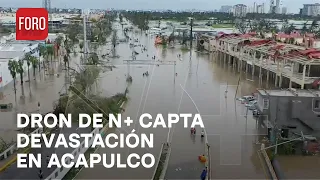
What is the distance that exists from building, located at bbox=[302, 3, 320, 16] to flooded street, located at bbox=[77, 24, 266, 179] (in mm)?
64590

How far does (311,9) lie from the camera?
7650cm

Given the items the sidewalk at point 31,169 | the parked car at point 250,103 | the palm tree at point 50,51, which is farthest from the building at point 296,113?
the palm tree at point 50,51

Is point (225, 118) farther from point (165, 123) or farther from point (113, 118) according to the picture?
point (113, 118)

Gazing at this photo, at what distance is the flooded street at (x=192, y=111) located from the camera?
5656mm

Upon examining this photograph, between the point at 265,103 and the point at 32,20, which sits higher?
the point at 32,20

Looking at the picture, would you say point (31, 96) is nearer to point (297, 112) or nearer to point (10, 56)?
point (10, 56)

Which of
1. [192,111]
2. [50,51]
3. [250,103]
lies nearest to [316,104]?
[250,103]

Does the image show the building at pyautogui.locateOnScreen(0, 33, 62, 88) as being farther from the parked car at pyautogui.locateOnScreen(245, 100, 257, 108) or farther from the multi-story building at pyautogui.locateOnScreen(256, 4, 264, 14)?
the multi-story building at pyautogui.locateOnScreen(256, 4, 264, 14)

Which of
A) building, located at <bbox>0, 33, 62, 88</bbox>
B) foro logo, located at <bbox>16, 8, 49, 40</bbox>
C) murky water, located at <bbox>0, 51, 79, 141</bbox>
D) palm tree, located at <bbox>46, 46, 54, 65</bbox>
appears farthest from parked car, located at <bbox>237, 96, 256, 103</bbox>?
palm tree, located at <bbox>46, 46, 54, 65</bbox>

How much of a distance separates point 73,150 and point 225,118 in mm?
3919

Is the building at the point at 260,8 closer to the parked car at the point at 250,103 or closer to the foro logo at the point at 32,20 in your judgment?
the parked car at the point at 250,103

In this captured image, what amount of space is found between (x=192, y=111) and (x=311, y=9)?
76.0 meters

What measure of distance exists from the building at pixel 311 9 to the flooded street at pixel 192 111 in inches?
2543

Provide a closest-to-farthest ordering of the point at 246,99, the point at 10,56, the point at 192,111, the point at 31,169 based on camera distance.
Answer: the point at 31,169, the point at 192,111, the point at 246,99, the point at 10,56
